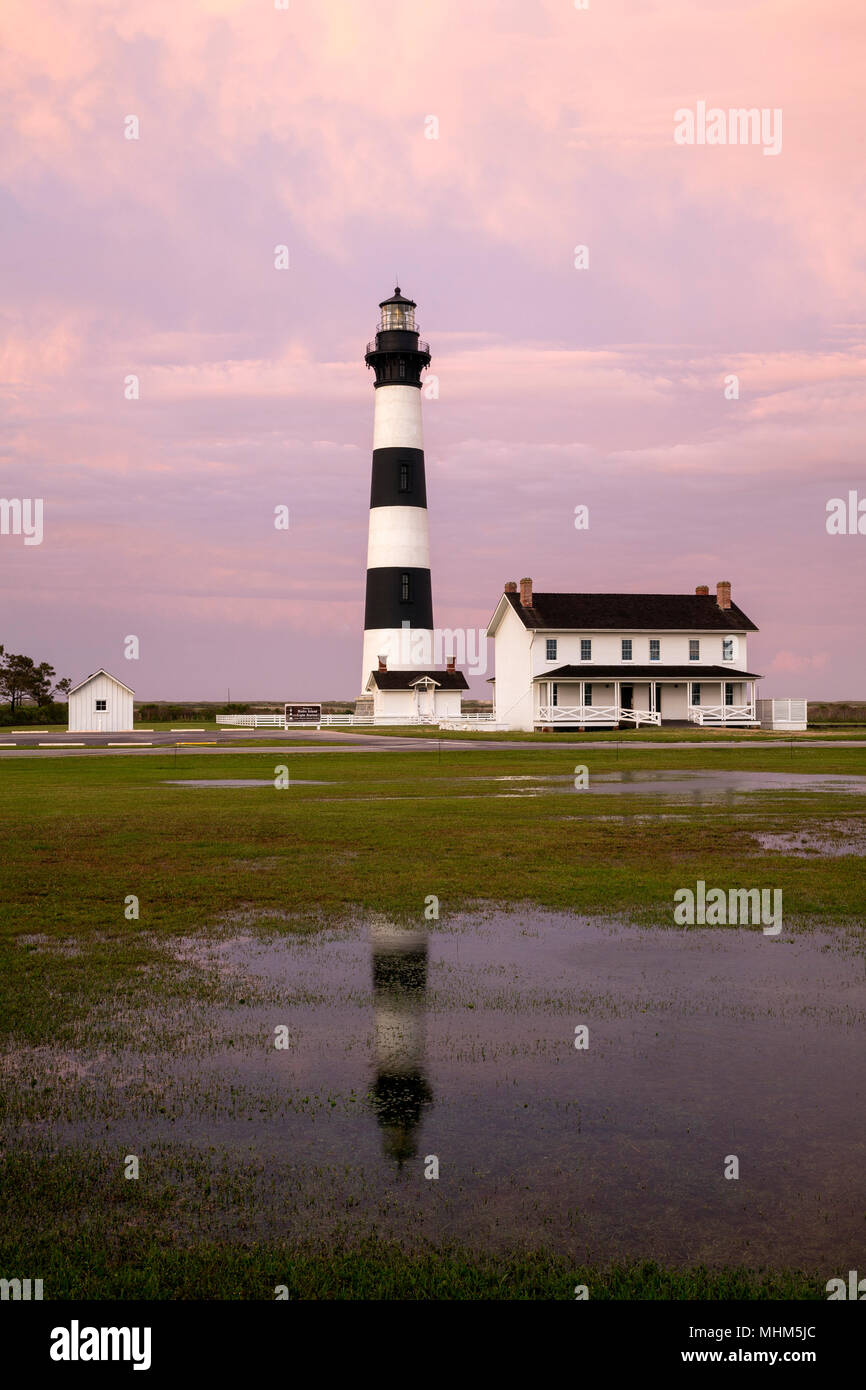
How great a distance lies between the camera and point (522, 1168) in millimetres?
5000

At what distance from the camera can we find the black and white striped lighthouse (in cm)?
6838

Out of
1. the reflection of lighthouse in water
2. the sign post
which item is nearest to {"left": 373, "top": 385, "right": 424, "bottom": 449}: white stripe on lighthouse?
the sign post

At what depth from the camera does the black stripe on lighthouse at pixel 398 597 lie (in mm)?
69000

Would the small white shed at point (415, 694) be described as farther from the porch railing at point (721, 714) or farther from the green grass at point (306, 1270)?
the green grass at point (306, 1270)

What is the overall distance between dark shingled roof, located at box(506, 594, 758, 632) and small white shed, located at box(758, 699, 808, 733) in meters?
4.37

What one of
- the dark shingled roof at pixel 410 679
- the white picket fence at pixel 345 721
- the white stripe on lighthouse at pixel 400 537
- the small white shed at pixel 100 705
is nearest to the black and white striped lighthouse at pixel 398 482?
the white stripe on lighthouse at pixel 400 537

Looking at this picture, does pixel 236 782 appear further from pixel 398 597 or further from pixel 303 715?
pixel 398 597

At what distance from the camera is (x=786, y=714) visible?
60750 millimetres

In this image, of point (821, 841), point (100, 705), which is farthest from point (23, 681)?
point (821, 841)
